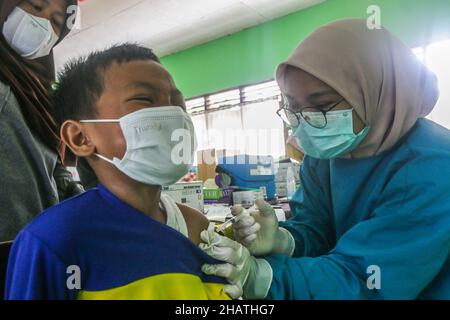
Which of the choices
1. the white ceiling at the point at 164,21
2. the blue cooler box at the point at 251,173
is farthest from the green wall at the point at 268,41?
the blue cooler box at the point at 251,173

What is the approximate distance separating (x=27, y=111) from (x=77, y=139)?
0.15m

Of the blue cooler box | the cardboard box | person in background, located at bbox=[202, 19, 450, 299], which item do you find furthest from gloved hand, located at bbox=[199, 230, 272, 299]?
the blue cooler box

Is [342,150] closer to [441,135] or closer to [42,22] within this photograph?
[441,135]

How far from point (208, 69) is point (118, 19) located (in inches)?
18.1

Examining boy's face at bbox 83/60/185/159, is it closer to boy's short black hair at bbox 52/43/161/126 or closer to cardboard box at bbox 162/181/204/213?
boy's short black hair at bbox 52/43/161/126

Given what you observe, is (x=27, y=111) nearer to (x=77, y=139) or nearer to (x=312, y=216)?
(x=77, y=139)

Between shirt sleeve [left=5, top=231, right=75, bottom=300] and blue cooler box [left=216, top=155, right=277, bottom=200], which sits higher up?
blue cooler box [left=216, top=155, right=277, bottom=200]

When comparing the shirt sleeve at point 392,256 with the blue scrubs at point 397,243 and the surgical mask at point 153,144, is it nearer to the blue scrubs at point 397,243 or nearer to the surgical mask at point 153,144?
the blue scrubs at point 397,243

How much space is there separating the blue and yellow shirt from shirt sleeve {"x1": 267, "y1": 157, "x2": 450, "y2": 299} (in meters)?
0.15

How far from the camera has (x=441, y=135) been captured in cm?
67

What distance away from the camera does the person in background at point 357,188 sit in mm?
560

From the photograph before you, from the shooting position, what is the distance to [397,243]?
0.57m

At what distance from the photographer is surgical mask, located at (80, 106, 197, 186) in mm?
562
